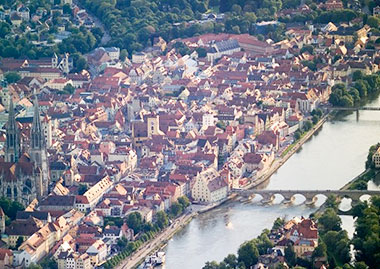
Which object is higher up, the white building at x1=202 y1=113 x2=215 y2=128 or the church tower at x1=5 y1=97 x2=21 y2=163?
the church tower at x1=5 y1=97 x2=21 y2=163

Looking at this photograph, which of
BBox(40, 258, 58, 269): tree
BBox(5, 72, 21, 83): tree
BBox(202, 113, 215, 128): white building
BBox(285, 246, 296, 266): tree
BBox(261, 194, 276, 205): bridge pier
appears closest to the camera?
BBox(285, 246, 296, 266): tree

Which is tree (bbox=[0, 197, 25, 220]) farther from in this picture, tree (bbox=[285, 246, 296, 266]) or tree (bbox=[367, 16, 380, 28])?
tree (bbox=[367, 16, 380, 28])

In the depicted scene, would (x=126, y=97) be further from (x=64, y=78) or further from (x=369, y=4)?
(x=369, y=4)

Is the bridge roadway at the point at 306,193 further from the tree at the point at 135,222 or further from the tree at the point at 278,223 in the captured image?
the tree at the point at 135,222

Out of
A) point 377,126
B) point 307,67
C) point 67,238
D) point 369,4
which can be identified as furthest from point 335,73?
point 67,238

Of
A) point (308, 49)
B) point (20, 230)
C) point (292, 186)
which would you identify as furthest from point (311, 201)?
point (308, 49)

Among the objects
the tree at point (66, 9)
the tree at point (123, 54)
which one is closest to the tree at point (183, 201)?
the tree at point (123, 54)

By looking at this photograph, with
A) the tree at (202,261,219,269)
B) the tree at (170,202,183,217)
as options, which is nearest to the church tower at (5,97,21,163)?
the tree at (170,202,183,217)
